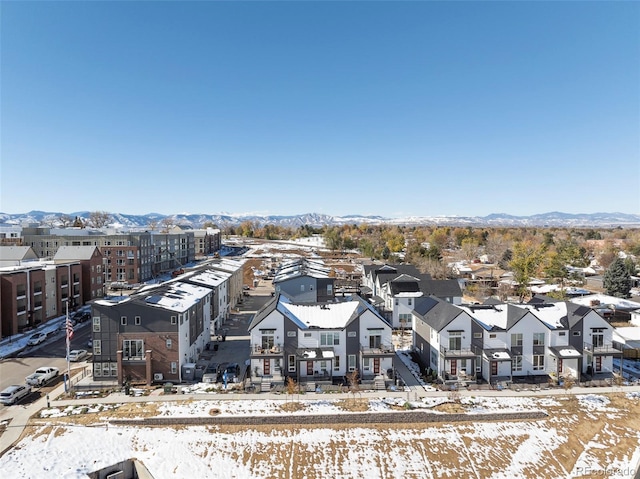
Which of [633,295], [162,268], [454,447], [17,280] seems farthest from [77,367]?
[633,295]

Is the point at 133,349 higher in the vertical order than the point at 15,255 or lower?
lower

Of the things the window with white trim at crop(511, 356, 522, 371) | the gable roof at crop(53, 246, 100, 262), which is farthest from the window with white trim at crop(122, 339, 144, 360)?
the gable roof at crop(53, 246, 100, 262)

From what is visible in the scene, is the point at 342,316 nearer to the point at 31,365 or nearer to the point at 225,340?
the point at 225,340

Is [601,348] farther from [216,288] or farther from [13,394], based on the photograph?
[13,394]

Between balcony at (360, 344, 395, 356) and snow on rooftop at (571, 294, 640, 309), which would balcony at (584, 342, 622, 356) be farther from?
snow on rooftop at (571, 294, 640, 309)

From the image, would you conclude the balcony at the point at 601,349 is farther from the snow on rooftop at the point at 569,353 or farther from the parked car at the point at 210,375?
the parked car at the point at 210,375

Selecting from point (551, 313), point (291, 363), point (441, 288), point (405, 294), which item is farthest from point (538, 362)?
point (291, 363)
